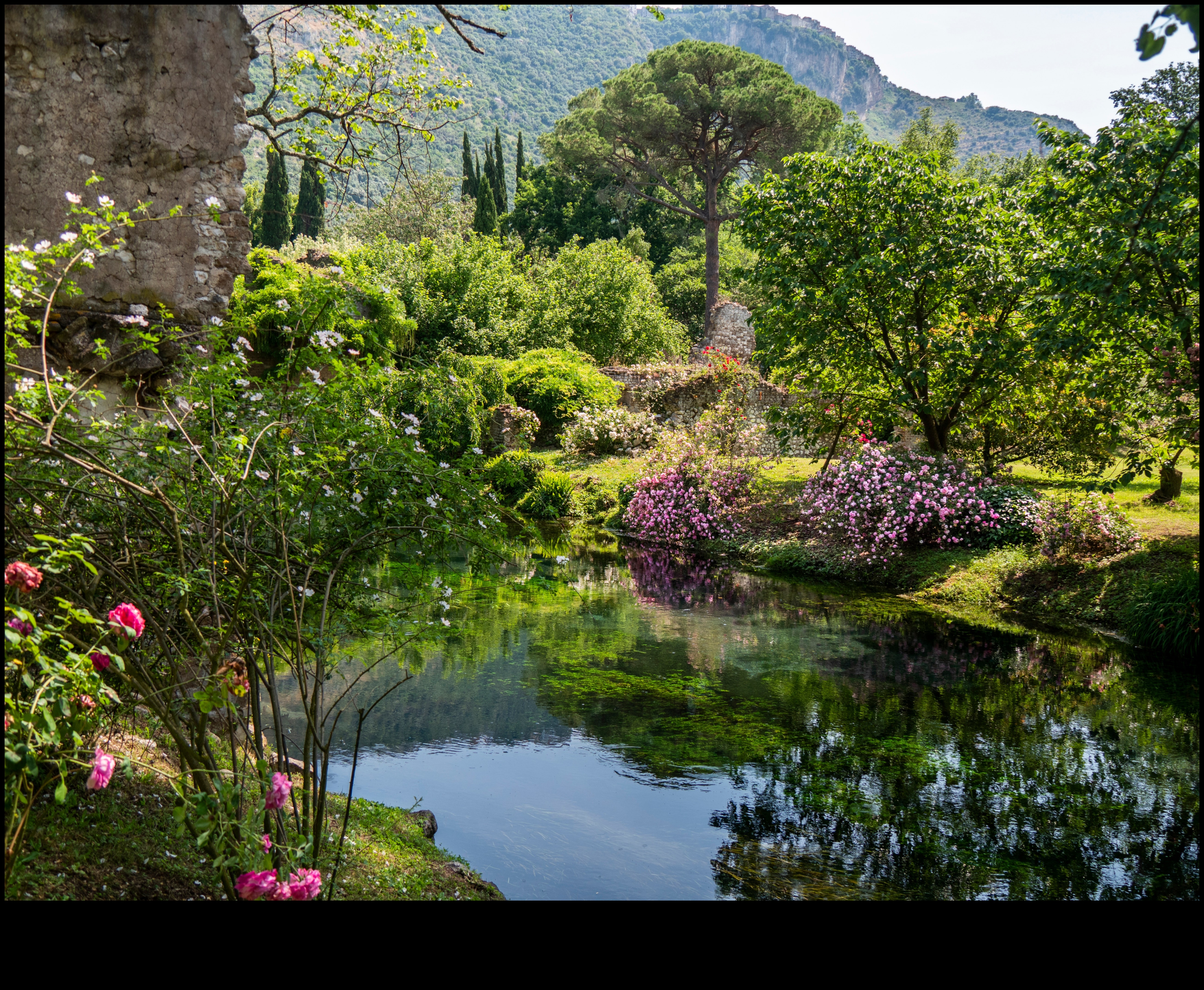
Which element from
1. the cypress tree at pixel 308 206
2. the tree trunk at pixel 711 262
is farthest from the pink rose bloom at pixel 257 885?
the tree trunk at pixel 711 262

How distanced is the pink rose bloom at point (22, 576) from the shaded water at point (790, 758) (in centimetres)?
172

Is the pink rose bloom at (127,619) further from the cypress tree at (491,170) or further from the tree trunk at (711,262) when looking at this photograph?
the cypress tree at (491,170)

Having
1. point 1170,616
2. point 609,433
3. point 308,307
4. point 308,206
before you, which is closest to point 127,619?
point 308,307

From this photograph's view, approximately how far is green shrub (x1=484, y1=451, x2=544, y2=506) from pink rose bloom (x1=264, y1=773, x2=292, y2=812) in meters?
13.1

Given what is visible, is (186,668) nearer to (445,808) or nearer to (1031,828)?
(445,808)

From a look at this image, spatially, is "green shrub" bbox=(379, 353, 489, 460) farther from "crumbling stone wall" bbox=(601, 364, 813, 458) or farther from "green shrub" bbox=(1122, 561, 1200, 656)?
"crumbling stone wall" bbox=(601, 364, 813, 458)

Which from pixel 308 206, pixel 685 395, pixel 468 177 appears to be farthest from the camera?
pixel 468 177

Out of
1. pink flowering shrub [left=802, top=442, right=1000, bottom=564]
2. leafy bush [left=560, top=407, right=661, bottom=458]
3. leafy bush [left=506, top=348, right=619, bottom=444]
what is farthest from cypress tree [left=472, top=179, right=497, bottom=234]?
pink flowering shrub [left=802, top=442, right=1000, bottom=564]

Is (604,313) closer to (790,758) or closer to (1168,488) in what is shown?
(1168,488)

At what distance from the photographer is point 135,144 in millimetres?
4203

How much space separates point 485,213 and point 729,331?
1197cm

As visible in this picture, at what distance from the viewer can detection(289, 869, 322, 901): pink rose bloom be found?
2.55 m

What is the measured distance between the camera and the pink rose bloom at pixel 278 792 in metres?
2.66
